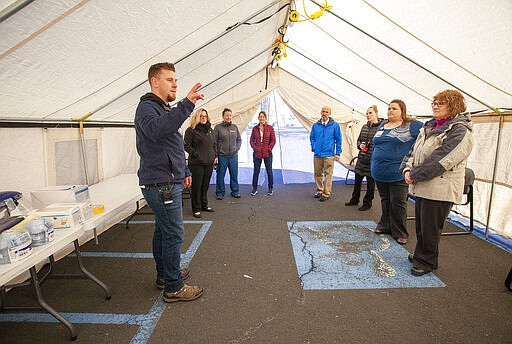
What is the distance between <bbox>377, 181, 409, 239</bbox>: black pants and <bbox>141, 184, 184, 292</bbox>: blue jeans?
2316 mm

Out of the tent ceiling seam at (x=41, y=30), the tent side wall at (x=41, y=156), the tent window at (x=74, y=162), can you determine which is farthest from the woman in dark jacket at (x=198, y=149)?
the tent ceiling seam at (x=41, y=30)

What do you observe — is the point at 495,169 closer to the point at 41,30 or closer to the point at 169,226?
the point at 169,226

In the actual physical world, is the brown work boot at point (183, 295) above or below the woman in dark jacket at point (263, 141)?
below

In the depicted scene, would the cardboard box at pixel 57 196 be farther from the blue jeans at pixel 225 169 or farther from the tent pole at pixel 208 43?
the blue jeans at pixel 225 169

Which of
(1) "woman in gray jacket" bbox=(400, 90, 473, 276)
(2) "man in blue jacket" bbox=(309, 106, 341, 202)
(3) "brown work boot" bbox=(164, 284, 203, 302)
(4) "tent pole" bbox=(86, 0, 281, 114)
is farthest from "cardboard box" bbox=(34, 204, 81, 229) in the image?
(2) "man in blue jacket" bbox=(309, 106, 341, 202)

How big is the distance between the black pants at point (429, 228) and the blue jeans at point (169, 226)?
1.96 metres

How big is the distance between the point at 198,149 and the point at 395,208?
2680 mm

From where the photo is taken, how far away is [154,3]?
1.81 metres

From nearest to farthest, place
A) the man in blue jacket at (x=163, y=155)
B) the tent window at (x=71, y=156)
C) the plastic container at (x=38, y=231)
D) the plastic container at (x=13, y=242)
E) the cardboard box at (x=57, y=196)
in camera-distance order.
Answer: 1. the plastic container at (x=13, y=242)
2. the plastic container at (x=38, y=231)
3. the man in blue jacket at (x=163, y=155)
4. the cardboard box at (x=57, y=196)
5. the tent window at (x=71, y=156)

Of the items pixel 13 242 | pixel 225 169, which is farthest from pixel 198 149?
pixel 13 242

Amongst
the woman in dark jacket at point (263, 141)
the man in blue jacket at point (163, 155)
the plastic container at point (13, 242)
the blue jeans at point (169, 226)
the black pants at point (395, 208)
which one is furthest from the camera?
the woman in dark jacket at point (263, 141)

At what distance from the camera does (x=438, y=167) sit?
216 centimetres

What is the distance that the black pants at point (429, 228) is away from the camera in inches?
89.7

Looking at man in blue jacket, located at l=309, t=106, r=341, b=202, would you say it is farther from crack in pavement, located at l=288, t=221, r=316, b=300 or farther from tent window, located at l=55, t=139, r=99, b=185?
tent window, located at l=55, t=139, r=99, b=185
